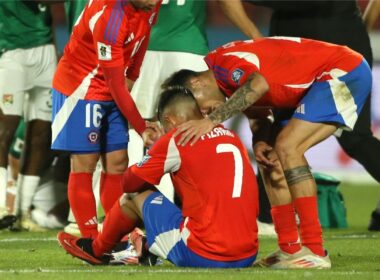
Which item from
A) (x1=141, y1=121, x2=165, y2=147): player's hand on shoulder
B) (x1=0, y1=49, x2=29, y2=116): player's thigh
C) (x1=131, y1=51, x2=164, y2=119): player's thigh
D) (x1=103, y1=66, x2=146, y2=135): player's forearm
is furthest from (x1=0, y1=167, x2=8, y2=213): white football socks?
(x1=141, y1=121, x2=165, y2=147): player's hand on shoulder

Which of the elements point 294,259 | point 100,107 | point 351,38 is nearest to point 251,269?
point 294,259

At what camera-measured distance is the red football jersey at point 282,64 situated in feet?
23.2

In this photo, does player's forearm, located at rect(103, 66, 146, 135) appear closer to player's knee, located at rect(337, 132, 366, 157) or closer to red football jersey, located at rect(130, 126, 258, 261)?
red football jersey, located at rect(130, 126, 258, 261)

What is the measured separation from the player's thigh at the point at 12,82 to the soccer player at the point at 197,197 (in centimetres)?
345

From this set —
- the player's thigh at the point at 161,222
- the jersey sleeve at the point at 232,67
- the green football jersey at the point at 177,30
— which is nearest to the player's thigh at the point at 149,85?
the green football jersey at the point at 177,30

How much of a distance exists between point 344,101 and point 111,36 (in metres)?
1.45

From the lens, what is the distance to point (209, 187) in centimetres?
660

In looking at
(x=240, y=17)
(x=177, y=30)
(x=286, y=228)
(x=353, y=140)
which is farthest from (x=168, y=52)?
(x=286, y=228)

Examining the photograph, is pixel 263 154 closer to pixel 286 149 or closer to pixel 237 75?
pixel 286 149

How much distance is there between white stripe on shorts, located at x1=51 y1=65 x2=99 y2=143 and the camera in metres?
7.88

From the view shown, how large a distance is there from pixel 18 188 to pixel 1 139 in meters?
0.52

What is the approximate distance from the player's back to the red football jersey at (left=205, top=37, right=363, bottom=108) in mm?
518

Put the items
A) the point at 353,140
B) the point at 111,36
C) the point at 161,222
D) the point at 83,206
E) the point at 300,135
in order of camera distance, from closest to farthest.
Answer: the point at 161,222, the point at 300,135, the point at 111,36, the point at 83,206, the point at 353,140

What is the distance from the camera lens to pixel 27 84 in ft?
33.6
